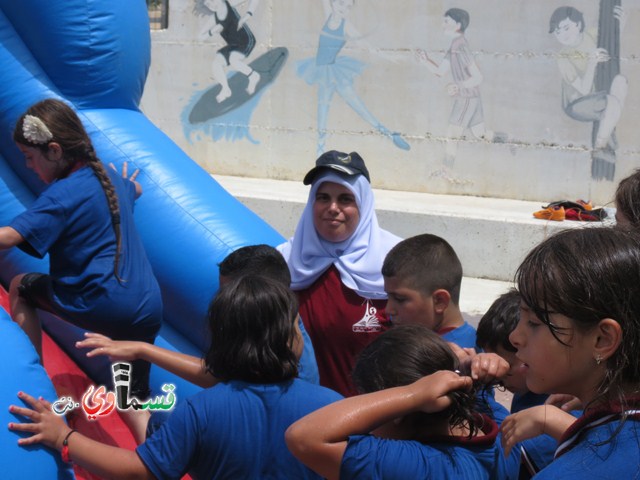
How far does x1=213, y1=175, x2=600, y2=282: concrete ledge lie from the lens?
6672 mm

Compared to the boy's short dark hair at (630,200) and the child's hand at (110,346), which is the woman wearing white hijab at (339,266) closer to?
the child's hand at (110,346)

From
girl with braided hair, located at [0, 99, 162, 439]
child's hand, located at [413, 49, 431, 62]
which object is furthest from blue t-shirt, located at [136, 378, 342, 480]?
child's hand, located at [413, 49, 431, 62]

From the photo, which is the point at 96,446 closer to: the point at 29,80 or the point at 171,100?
A: the point at 29,80

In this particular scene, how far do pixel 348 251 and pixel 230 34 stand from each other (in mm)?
5450

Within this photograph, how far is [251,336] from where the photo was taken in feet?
6.35

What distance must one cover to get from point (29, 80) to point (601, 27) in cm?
481

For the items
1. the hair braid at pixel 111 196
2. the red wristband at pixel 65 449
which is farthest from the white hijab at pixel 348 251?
the red wristband at pixel 65 449

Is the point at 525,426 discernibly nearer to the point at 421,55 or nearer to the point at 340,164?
the point at 340,164

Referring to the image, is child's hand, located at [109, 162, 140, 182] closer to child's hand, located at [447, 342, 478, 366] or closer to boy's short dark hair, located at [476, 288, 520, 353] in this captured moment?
boy's short dark hair, located at [476, 288, 520, 353]

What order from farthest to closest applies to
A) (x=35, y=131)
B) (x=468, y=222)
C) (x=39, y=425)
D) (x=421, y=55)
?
(x=421, y=55) → (x=468, y=222) → (x=35, y=131) → (x=39, y=425)

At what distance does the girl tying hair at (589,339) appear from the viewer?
1.17 m

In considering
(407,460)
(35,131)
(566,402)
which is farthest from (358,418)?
(35,131)

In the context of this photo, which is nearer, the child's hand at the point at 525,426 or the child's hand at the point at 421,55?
the child's hand at the point at 525,426

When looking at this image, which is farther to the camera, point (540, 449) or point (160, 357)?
point (160, 357)
